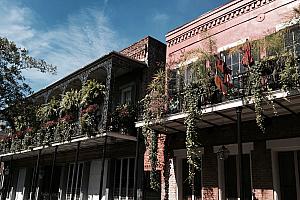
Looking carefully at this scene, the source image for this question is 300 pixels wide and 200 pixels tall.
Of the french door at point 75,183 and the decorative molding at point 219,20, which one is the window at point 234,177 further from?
the french door at point 75,183

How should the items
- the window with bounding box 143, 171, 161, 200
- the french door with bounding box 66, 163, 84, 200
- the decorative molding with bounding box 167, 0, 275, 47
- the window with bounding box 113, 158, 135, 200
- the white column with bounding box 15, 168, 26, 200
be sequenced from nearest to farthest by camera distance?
the decorative molding with bounding box 167, 0, 275, 47 < the window with bounding box 143, 171, 161, 200 < the window with bounding box 113, 158, 135, 200 < the french door with bounding box 66, 163, 84, 200 < the white column with bounding box 15, 168, 26, 200

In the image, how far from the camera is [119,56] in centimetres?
1445

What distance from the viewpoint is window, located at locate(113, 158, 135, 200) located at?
14.4m

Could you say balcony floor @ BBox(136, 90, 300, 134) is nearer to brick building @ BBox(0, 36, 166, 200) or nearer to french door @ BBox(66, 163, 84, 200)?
brick building @ BBox(0, 36, 166, 200)

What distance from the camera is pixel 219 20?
12.6 m

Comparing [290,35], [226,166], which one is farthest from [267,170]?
[290,35]

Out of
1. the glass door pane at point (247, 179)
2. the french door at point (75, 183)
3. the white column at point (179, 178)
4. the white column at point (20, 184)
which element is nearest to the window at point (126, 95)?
the french door at point (75, 183)

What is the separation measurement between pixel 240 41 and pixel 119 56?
17.2 ft

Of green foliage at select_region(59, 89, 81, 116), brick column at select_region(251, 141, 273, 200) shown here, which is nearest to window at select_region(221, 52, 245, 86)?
brick column at select_region(251, 141, 273, 200)

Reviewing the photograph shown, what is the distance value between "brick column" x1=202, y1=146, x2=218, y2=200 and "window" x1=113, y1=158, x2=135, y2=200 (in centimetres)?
409

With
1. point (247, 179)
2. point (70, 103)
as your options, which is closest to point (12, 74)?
point (70, 103)

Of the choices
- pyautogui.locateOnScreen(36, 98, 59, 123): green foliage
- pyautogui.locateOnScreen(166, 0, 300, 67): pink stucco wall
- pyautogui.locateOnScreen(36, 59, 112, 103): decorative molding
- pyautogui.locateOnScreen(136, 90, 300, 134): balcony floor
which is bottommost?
pyautogui.locateOnScreen(136, 90, 300, 134): balcony floor

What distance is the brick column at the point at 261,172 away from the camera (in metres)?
9.55

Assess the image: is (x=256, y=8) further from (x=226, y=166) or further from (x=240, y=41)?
(x=226, y=166)
